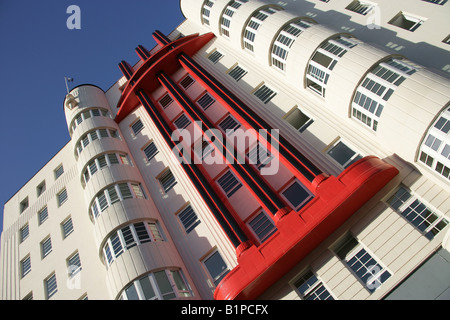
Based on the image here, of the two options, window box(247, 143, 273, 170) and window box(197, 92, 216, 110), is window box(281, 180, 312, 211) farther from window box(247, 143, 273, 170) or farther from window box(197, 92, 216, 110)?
window box(197, 92, 216, 110)

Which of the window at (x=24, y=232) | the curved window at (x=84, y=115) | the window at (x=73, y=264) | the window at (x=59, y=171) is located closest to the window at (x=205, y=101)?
the curved window at (x=84, y=115)

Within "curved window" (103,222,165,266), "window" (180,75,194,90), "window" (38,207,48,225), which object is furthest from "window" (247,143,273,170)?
"window" (38,207,48,225)

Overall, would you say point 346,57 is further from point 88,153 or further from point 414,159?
point 88,153

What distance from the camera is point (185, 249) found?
21.8m

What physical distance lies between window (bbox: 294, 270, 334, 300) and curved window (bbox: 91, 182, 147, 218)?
14153 mm

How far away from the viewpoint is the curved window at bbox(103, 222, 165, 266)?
21016 mm

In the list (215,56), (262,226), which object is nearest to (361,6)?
(215,56)

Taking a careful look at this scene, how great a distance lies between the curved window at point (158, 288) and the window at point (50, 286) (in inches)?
381

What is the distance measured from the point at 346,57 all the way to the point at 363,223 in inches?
422

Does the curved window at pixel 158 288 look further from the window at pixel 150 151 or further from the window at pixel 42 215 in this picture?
the window at pixel 42 215

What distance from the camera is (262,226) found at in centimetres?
2019

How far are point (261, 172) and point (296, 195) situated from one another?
3089mm

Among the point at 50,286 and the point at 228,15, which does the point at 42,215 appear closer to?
the point at 50,286
